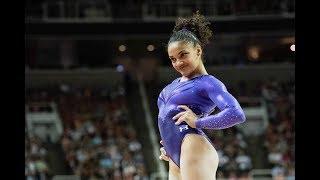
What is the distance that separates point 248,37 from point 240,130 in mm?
2769

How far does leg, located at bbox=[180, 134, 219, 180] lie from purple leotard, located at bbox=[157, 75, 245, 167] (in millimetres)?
30

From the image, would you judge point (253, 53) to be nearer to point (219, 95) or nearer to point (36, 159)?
point (36, 159)

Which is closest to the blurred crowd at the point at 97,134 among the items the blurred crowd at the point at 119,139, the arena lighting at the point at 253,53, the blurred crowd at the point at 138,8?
the blurred crowd at the point at 119,139

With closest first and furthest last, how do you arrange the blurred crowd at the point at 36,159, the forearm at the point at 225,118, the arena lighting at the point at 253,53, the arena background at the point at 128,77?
the forearm at the point at 225,118 → the blurred crowd at the point at 36,159 → the arena background at the point at 128,77 → the arena lighting at the point at 253,53

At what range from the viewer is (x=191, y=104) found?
2.42 meters

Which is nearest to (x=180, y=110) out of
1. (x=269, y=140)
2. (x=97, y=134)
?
(x=97, y=134)

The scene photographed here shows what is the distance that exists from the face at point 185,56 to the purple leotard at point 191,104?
0.04 metres

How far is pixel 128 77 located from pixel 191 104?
11500 millimetres

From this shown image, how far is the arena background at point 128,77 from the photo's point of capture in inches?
451

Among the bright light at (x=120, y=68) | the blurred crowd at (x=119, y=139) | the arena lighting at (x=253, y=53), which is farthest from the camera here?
the arena lighting at (x=253, y=53)

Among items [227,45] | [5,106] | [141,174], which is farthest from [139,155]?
[5,106]

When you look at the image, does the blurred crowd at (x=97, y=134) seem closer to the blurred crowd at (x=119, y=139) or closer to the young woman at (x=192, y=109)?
the blurred crowd at (x=119, y=139)

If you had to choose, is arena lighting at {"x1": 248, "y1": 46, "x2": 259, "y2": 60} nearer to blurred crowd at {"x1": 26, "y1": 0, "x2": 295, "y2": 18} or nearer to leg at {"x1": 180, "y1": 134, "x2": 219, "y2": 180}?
blurred crowd at {"x1": 26, "y1": 0, "x2": 295, "y2": 18}

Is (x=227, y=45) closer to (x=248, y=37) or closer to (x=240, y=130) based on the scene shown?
(x=248, y=37)
